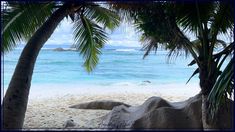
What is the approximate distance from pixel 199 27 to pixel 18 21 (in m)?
1.95

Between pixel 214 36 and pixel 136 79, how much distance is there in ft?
36.7

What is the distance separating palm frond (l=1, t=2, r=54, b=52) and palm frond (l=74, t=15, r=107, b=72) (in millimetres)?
1436

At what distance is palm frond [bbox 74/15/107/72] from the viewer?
532 centimetres

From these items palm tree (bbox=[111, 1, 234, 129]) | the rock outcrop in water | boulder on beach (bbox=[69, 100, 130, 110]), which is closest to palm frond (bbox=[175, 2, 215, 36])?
palm tree (bbox=[111, 1, 234, 129])

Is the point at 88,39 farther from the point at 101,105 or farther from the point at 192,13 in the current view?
the point at 101,105

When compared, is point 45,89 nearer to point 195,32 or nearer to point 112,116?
point 112,116

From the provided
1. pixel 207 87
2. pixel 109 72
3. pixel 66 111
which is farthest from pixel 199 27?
pixel 109 72

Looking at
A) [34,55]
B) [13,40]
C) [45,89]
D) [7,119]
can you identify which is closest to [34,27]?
[13,40]

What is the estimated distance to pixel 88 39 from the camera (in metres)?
5.50

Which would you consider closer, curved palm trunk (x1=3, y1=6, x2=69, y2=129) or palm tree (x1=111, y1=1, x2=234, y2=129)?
curved palm trunk (x1=3, y1=6, x2=69, y2=129)

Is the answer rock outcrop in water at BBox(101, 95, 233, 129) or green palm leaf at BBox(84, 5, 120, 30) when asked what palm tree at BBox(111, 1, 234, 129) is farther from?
green palm leaf at BBox(84, 5, 120, 30)

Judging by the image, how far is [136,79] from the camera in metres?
14.9

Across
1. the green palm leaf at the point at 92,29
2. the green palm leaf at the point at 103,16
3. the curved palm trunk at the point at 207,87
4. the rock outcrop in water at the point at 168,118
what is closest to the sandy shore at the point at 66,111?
the rock outcrop in water at the point at 168,118

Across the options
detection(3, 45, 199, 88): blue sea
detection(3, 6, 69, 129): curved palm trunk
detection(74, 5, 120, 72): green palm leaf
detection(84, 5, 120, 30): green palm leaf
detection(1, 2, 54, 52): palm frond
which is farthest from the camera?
detection(3, 45, 199, 88): blue sea
